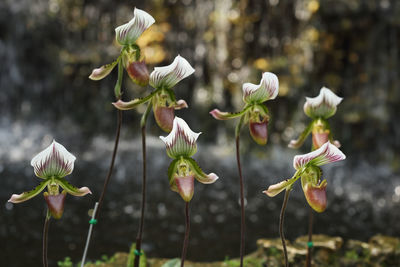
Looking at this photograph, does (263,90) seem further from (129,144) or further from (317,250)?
(129,144)

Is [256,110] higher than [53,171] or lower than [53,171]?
higher

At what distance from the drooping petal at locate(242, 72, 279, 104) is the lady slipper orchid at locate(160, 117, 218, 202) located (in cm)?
26

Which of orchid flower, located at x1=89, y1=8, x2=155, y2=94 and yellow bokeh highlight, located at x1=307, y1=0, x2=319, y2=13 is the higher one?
yellow bokeh highlight, located at x1=307, y1=0, x2=319, y2=13

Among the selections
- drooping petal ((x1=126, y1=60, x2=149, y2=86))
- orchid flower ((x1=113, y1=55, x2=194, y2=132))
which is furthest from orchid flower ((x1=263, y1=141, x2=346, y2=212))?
drooping petal ((x1=126, y1=60, x2=149, y2=86))

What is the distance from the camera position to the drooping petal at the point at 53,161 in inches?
49.9

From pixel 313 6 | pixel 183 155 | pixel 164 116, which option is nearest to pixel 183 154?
pixel 183 155

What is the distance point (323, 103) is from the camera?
5.59 feet

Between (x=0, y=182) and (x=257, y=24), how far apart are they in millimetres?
4406

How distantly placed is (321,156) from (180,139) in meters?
0.42

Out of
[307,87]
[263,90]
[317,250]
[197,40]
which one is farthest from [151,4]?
[263,90]

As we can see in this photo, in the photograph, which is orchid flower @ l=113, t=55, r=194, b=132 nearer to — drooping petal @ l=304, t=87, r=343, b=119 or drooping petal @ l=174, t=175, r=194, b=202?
drooping petal @ l=174, t=175, r=194, b=202

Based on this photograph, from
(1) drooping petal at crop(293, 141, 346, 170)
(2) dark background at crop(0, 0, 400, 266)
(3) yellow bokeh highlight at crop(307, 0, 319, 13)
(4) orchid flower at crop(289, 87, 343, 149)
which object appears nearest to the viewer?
(1) drooping petal at crop(293, 141, 346, 170)

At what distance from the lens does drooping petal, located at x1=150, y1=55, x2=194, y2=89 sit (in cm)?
137

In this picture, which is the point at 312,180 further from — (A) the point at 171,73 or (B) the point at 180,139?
(A) the point at 171,73
